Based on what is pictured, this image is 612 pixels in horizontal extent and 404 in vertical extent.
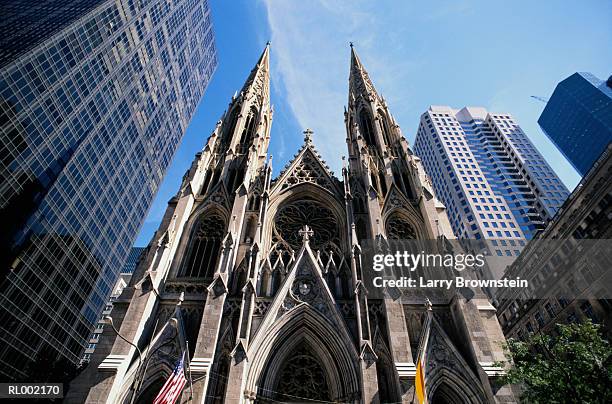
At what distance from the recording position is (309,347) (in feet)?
53.1

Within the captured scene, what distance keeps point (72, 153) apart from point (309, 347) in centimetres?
2931

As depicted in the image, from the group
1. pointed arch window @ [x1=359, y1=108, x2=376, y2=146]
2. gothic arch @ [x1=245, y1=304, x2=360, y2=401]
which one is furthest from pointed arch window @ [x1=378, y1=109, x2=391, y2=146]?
gothic arch @ [x1=245, y1=304, x2=360, y2=401]

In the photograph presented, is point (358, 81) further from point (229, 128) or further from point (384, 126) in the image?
point (229, 128)

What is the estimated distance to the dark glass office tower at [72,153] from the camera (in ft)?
82.4

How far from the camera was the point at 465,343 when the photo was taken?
15070 millimetres

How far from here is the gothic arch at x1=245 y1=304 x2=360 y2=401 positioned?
1416cm

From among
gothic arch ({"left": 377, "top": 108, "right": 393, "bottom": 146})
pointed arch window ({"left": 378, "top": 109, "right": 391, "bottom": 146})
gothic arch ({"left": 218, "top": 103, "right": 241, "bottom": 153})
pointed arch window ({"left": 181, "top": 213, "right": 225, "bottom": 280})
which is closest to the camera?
pointed arch window ({"left": 181, "top": 213, "right": 225, "bottom": 280})

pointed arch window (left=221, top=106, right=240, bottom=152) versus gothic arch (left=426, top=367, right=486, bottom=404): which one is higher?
pointed arch window (left=221, top=106, right=240, bottom=152)

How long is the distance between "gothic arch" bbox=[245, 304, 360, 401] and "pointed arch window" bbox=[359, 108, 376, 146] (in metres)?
17.8

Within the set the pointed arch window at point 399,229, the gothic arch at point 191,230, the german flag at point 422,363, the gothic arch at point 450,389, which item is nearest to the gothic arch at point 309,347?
the german flag at point 422,363

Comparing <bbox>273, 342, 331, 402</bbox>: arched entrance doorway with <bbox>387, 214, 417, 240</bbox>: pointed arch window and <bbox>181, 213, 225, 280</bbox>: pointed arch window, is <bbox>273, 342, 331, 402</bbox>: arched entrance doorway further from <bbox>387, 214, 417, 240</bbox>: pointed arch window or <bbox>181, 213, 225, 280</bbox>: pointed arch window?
<bbox>387, 214, 417, 240</bbox>: pointed arch window

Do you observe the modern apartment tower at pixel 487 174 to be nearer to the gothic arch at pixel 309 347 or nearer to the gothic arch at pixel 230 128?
the gothic arch at pixel 230 128

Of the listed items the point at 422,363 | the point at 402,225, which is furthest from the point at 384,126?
the point at 422,363

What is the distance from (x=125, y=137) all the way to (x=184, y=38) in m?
22.2
